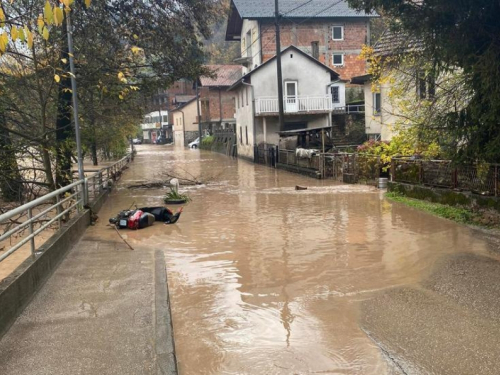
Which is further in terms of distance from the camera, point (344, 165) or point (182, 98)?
point (182, 98)

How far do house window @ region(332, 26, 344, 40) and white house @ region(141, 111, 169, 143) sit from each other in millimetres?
58297

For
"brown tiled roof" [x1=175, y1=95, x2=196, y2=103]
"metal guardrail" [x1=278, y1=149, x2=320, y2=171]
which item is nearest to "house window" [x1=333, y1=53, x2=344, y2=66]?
"metal guardrail" [x1=278, y1=149, x2=320, y2=171]

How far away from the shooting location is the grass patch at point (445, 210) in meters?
11.2

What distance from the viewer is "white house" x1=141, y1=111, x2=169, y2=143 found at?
102m

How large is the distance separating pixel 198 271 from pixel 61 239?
240 centimetres

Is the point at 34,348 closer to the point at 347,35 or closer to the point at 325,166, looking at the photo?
the point at 325,166

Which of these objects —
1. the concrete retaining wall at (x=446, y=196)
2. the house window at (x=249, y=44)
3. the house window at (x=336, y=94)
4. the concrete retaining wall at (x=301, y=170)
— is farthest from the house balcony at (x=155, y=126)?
the concrete retaining wall at (x=446, y=196)

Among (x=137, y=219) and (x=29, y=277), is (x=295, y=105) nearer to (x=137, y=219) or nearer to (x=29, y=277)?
(x=137, y=219)

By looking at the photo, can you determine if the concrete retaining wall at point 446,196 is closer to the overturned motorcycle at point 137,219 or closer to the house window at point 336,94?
the overturned motorcycle at point 137,219

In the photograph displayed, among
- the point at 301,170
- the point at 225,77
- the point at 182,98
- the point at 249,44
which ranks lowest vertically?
the point at 301,170

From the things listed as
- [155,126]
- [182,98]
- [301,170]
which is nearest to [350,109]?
[301,170]

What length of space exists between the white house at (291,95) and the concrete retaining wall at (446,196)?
A: 19642mm

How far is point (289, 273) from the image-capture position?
25.4 ft

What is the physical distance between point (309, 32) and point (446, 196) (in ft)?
116
